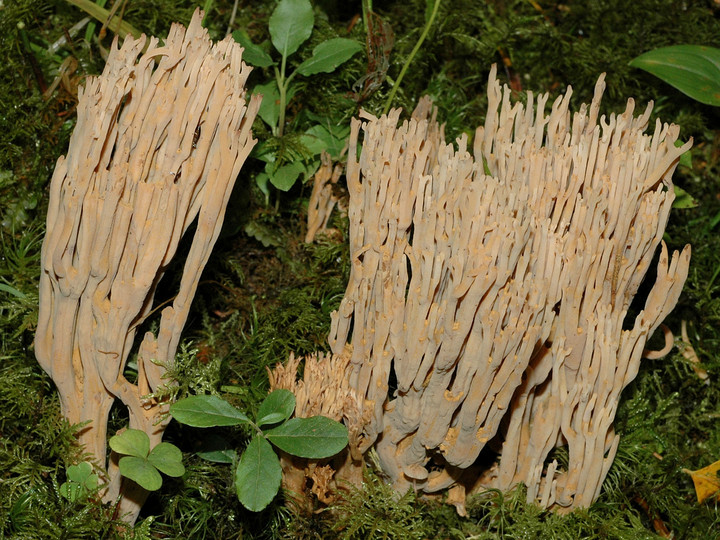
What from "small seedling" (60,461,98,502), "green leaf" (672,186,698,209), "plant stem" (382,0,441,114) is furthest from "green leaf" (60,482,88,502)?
"green leaf" (672,186,698,209)

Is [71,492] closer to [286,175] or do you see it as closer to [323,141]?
[286,175]

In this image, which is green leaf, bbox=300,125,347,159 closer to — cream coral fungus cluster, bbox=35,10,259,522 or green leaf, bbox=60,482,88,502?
cream coral fungus cluster, bbox=35,10,259,522

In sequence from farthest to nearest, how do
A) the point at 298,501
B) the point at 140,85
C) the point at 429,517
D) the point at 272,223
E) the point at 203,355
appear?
the point at 272,223
the point at 203,355
the point at 429,517
the point at 298,501
the point at 140,85

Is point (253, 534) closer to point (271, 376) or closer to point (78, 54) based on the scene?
point (271, 376)

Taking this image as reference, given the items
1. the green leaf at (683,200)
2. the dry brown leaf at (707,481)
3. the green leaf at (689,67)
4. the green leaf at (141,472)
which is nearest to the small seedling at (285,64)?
the green leaf at (141,472)

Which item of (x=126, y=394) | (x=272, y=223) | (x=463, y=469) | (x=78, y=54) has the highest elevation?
(x=78, y=54)

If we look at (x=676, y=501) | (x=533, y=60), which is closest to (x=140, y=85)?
(x=533, y=60)
